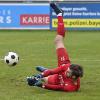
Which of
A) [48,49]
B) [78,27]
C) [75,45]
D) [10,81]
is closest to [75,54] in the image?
[48,49]

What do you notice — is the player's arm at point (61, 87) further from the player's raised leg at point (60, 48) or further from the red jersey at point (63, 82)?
the player's raised leg at point (60, 48)

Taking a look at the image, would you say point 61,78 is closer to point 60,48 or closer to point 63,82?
point 63,82

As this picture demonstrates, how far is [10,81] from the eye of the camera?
476 inches

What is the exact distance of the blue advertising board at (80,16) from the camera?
1321 inches

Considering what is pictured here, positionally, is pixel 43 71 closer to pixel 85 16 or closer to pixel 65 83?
pixel 65 83

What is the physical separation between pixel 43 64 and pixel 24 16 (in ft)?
59.5

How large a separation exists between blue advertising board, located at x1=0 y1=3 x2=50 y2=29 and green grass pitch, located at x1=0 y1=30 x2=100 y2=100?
7.13 m

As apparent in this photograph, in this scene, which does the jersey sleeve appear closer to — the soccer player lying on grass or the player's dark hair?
the soccer player lying on grass

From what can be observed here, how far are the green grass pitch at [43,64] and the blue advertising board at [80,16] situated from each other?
24.4 ft

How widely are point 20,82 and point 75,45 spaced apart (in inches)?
455

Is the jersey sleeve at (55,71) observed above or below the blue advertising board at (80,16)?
above

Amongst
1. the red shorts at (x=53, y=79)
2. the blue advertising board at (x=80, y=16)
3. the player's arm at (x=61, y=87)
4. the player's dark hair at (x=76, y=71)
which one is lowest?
the blue advertising board at (x=80, y=16)

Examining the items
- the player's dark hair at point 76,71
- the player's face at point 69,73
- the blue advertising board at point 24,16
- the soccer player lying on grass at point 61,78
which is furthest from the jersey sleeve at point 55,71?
the blue advertising board at point 24,16

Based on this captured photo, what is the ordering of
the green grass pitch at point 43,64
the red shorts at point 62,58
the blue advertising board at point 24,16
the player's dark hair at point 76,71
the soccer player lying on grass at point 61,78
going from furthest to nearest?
the blue advertising board at point 24,16, the red shorts at point 62,58, the soccer player lying on grass at point 61,78, the player's dark hair at point 76,71, the green grass pitch at point 43,64
